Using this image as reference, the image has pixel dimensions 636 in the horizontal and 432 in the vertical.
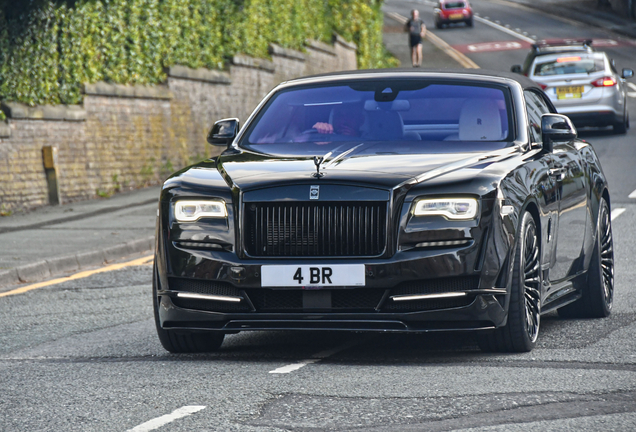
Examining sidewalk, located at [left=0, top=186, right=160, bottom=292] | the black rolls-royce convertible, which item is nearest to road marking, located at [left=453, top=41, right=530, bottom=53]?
sidewalk, located at [left=0, top=186, right=160, bottom=292]

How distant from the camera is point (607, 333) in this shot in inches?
282

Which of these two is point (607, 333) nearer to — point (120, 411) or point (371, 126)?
point (371, 126)

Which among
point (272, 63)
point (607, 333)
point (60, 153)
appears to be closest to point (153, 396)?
point (607, 333)

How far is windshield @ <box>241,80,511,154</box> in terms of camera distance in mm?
7059

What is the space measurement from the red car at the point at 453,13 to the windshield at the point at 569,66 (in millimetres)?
43329

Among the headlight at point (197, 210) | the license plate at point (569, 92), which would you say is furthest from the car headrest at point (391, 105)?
the license plate at point (569, 92)

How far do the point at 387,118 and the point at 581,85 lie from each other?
1636cm

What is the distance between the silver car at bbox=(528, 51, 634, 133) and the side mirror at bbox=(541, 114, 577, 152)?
1538 centimetres

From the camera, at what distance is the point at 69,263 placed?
37.9 ft

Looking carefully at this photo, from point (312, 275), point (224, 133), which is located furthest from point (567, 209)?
point (224, 133)

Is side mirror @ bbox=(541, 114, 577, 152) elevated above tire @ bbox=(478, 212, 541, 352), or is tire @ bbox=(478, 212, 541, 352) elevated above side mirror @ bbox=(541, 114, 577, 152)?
side mirror @ bbox=(541, 114, 577, 152)

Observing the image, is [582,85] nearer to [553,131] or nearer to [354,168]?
[553,131]

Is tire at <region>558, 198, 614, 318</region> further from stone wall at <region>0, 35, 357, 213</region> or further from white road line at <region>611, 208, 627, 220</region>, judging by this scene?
stone wall at <region>0, 35, 357, 213</region>

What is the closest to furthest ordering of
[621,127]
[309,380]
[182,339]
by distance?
[309,380] → [182,339] → [621,127]
